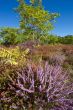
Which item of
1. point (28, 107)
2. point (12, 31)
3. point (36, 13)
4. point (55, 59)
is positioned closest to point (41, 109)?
point (28, 107)

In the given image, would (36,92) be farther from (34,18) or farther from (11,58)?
(34,18)

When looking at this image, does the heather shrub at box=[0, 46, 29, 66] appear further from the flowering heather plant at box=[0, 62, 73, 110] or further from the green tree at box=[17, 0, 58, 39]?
the green tree at box=[17, 0, 58, 39]

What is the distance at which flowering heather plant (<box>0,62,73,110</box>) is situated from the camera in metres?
6.06

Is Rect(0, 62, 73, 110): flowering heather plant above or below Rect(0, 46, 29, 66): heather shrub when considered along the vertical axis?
below

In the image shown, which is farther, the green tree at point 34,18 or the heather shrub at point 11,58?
the green tree at point 34,18

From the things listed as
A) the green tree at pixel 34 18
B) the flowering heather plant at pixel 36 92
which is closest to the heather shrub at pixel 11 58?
the flowering heather plant at pixel 36 92

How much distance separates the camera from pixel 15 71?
6805 millimetres

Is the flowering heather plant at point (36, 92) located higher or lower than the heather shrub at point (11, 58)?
lower

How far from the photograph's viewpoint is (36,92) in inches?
243

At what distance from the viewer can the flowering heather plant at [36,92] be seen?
606cm

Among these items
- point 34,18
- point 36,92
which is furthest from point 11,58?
point 34,18

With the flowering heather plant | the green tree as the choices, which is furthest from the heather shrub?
the green tree

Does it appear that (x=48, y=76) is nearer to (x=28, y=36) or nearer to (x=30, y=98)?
(x=30, y=98)

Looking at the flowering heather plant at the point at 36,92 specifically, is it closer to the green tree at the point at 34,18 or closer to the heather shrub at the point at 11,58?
the heather shrub at the point at 11,58
